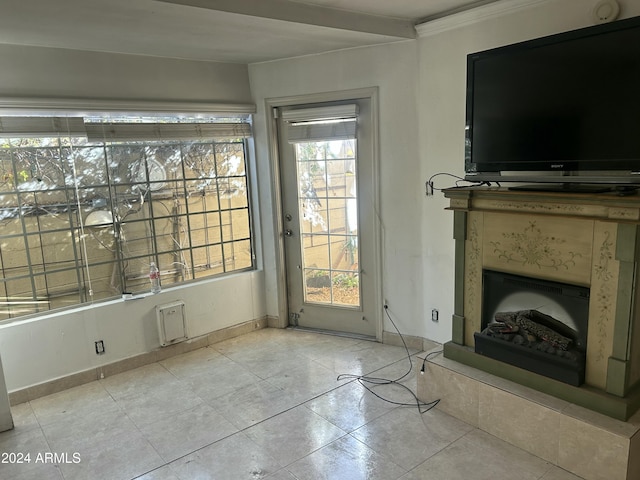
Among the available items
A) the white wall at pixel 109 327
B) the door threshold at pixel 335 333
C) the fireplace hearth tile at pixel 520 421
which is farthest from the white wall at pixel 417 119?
the white wall at pixel 109 327

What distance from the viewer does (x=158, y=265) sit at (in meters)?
3.82

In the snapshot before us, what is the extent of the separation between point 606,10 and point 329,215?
2.36 m

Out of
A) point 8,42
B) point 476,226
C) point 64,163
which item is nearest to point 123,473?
point 64,163

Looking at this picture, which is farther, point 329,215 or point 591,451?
point 329,215

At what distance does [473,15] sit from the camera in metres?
2.92

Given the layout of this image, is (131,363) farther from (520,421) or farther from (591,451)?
(591,451)

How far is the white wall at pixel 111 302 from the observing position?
3.07 metres

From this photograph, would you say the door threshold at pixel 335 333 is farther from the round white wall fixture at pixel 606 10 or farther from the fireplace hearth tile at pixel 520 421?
the round white wall fixture at pixel 606 10

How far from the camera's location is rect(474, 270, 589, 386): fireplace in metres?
2.32

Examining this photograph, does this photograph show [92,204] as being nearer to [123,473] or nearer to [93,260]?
[93,260]

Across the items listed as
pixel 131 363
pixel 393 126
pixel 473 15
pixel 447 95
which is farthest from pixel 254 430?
pixel 473 15

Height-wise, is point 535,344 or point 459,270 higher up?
point 459,270

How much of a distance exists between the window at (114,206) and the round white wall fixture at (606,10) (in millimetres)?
2726

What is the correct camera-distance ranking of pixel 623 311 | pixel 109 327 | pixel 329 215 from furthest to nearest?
pixel 329 215
pixel 109 327
pixel 623 311
